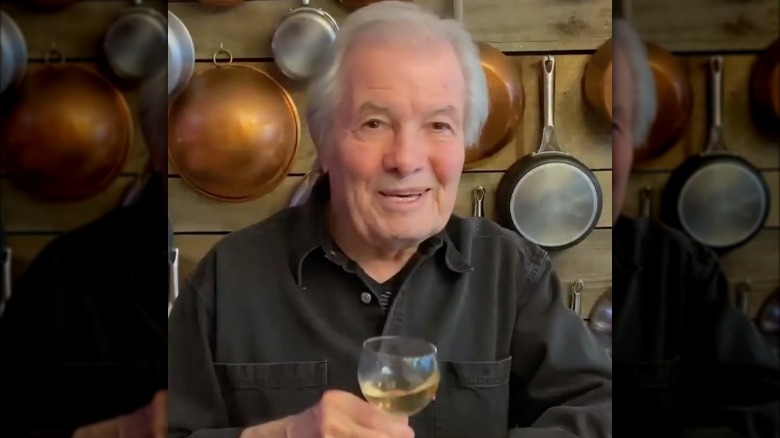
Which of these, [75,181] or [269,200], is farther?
[269,200]

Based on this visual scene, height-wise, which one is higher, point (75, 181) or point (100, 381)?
point (75, 181)

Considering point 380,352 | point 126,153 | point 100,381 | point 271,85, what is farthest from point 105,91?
point 380,352

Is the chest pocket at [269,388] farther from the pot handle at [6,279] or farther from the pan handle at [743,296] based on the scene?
the pan handle at [743,296]

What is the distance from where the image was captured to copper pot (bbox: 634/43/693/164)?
822 mm

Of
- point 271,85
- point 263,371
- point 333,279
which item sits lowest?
point 263,371

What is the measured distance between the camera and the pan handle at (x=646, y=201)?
0.85 metres

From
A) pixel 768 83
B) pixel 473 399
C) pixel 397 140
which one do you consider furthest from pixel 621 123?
pixel 473 399

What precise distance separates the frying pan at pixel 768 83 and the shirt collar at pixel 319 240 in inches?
14.0

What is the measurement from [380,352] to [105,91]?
41 cm

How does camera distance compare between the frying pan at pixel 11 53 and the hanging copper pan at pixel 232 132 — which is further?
the hanging copper pan at pixel 232 132

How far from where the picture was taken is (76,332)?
0.81m

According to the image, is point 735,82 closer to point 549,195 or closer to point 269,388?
point 549,195

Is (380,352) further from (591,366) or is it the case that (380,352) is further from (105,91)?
(105,91)

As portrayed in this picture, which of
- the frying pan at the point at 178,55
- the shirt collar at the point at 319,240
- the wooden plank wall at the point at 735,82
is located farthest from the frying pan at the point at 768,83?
the frying pan at the point at 178,55
